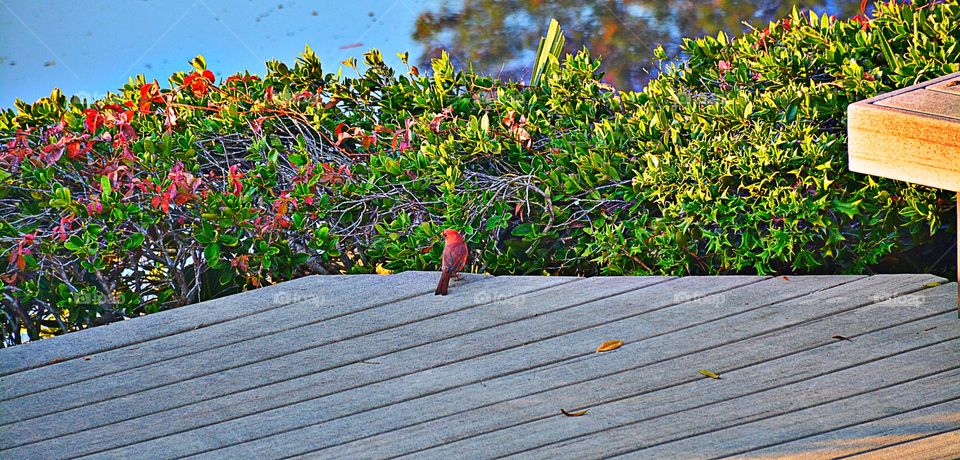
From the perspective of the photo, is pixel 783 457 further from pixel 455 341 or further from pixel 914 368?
pixel 455 341

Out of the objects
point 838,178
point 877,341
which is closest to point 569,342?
point 877,341

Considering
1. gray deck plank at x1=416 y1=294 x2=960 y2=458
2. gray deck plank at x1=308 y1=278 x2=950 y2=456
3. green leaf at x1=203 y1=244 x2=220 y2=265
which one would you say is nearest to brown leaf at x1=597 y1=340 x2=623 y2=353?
gray deck plank at x1=308 y1=278 x2=950 y2=456

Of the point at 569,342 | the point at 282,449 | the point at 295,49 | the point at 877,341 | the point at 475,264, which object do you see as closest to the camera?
the point at 282,449

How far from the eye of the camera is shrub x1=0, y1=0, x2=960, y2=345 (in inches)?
128

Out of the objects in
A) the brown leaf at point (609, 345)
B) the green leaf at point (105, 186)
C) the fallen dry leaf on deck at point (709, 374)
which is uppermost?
the green leaf at point (105, 186)

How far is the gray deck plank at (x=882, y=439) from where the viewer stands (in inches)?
80.1

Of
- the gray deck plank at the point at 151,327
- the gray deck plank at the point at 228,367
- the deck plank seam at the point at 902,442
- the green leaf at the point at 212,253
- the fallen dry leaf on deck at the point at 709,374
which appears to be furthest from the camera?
the green leaf at the point at 212,253

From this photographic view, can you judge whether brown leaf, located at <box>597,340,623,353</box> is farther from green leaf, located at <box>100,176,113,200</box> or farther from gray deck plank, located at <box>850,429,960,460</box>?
green leaf, located at <box>100,176,113,200</box>

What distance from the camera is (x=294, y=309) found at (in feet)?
10.5

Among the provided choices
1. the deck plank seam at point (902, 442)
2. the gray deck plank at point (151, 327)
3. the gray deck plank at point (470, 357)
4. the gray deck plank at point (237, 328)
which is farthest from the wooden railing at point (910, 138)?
the gray deck plank at point (151, 327)

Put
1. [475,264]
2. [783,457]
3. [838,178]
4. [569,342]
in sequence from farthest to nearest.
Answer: [475,264]
[838,178]
[569,342]
[783,457]

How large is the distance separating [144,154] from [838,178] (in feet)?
8.26

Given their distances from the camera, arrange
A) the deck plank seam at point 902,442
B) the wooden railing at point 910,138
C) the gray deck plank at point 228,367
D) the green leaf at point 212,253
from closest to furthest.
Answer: the wooden railing at point 910,138, the deck plank seam at point 902,442, the gray deck plank at point 228,367, the green leaf at point 212,253

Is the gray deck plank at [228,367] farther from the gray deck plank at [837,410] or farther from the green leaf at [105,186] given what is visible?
the gray deck plank at [837,410]
